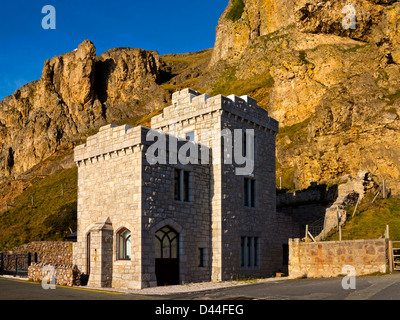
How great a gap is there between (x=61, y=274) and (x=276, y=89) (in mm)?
48898

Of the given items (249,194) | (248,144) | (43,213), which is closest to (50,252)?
(249,194)

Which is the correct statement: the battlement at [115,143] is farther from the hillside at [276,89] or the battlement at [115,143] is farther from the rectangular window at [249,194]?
the hillside at [276,89]

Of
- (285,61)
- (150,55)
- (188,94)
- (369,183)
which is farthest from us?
(150,55)

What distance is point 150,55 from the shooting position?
128 m

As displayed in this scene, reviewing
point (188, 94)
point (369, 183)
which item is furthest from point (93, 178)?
point (369, 183)

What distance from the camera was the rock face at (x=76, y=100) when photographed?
11319 cm

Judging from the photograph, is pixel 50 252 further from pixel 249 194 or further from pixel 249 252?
pixel 249 194

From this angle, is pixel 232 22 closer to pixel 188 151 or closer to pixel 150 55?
pixel 150 55

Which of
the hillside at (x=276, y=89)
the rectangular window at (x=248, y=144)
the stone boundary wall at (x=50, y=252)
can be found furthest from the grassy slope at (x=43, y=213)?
the rectangular window at (x=248, y=144)

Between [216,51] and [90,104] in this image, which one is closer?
[216,51]

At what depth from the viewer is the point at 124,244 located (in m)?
19.8

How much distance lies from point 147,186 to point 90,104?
101m

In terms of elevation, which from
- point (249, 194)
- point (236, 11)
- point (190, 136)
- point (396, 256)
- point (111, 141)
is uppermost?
point (236, 11)
